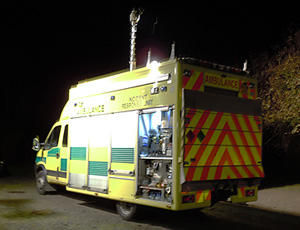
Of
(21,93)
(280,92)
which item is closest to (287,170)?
(280,92)

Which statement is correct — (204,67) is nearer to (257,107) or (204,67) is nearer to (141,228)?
(257,107)

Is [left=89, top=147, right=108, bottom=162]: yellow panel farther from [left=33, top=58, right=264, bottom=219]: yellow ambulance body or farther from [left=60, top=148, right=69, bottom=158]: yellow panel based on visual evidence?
[left=60, top=148, right=69, bottom=158]: yellow panel

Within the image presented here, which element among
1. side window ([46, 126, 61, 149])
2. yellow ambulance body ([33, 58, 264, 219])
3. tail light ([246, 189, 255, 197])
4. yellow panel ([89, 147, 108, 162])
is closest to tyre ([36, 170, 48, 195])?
side window ([46, 126, 61, 149])

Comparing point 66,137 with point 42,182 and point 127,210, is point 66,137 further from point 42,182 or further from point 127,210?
point 127,210

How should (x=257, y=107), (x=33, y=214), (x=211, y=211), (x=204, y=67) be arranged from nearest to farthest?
(x=204, y=67) < (x=257, y=107) < (x=33, y=214) < (x=211, y=211)

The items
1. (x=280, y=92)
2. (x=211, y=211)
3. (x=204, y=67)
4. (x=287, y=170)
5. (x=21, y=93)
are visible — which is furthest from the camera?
(x=21, y=93)

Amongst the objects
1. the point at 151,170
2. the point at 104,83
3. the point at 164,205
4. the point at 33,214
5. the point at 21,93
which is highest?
the point at 21,93

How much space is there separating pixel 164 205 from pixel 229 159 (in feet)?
5.25

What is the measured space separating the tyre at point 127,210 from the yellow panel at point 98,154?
1046 millimetres

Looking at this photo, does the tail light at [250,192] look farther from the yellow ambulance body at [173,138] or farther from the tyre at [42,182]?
the tyre at [42,182]

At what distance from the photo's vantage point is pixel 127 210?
7.50m

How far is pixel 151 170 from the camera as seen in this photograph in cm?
694

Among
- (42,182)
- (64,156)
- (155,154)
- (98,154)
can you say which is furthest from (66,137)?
(155,154)

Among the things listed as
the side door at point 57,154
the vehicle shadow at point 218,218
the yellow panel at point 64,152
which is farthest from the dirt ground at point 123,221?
the yellow panel at point 64,152
